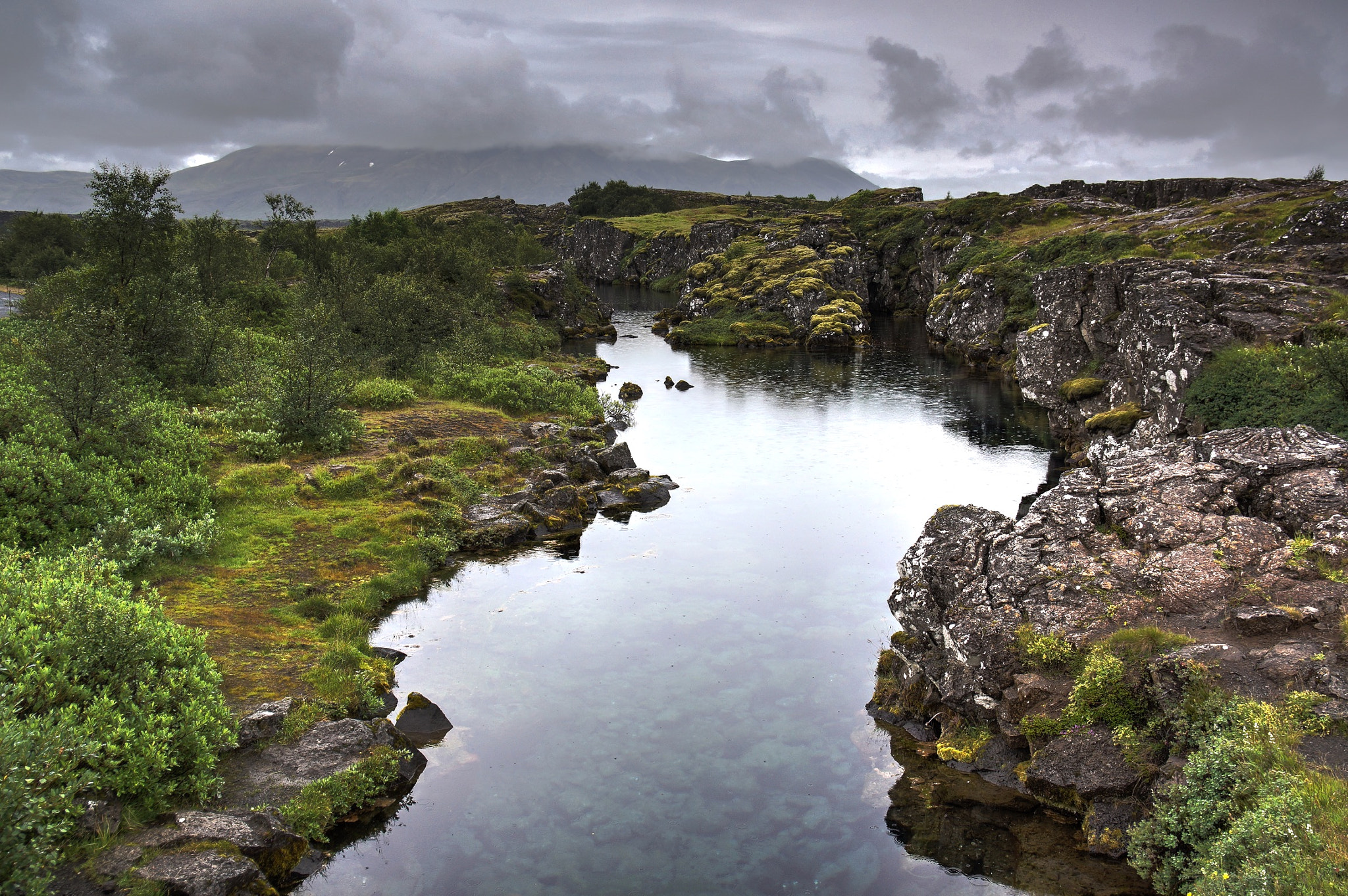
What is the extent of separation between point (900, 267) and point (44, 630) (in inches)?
5535

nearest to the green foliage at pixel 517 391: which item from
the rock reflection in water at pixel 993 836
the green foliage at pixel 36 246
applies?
the rock reflection in water at pixel 993 836

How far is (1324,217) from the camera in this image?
55.7 m

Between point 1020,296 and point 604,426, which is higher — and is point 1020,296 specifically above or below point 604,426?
above

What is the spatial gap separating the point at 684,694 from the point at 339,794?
11.3 meters

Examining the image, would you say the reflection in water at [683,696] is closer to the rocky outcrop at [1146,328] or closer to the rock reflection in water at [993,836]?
the rock reflection in water at [993,836]

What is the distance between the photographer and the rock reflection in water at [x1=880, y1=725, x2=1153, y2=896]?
17.5 metres

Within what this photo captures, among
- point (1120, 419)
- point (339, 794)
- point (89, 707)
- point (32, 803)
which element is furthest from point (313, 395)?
point (1120, 419)

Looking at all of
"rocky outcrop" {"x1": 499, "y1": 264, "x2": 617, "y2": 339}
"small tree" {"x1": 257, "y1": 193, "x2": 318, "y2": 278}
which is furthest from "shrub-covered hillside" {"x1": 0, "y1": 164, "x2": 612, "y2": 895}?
"rocky outcrop" {"x1": 499, "y1": 264, "x2": 617, "y2": 339}

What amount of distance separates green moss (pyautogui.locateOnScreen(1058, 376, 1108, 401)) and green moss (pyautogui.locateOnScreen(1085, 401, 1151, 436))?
481cm

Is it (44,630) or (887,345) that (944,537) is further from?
(887,345)

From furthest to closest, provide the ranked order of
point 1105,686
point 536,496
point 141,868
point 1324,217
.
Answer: point 1324,217 < point 536,496 < point 1105,686 < point 141,868

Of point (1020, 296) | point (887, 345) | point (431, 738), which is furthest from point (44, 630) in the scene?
point (887, 345)

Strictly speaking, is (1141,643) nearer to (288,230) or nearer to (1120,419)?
(1120,419)

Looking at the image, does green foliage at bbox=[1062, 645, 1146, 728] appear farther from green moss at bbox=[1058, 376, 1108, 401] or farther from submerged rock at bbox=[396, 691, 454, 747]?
green moss at bbox=[1058, 376, 1108, 401]
